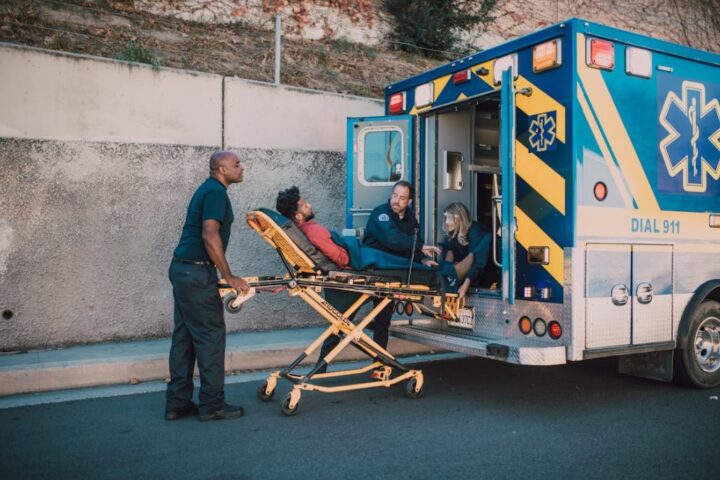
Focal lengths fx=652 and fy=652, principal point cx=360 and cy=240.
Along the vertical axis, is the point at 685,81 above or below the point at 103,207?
above

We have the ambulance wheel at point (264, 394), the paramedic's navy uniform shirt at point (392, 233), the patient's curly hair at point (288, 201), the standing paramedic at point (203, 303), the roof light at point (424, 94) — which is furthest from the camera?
the roof light at point (424, 94)

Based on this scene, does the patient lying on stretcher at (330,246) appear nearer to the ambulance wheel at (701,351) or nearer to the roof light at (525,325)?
the roof light at (525,325)

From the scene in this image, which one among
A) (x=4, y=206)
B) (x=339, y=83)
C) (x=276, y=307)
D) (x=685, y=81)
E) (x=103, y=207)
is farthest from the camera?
(x=339, y=83)

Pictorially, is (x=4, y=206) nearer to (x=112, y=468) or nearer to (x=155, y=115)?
(x=155, y=115)

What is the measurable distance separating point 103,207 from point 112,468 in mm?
3801

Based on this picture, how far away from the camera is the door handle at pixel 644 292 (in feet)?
17.0

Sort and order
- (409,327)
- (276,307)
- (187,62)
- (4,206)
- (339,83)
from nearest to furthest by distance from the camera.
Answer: (409,327) → (4,206) → (276,307) → (187,62) → (339,83)

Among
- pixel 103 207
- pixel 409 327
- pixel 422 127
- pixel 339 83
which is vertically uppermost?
pixel 339 83

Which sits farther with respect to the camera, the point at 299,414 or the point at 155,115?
the point at 155,115

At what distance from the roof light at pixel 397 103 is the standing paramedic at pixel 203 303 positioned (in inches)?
101

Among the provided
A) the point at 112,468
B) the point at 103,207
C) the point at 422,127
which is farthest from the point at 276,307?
the point at 112,468

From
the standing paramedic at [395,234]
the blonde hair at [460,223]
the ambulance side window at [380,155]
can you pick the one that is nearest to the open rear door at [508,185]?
the standing paramedic at [395,234]

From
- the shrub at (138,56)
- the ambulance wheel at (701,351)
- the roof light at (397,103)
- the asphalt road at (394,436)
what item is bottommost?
the asphalt road at (394,436)

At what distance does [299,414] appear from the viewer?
16.2ft
